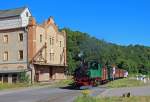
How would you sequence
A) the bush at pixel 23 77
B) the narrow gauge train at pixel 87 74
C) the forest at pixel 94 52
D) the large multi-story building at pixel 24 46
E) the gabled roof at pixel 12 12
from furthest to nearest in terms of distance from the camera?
the forest at pixel 94 52, the gabled roof at pixel 12 12, the large multi-story building at pixel 24 46, the bush at pixel 23 77, the narrow gauge train at pixel 87 74

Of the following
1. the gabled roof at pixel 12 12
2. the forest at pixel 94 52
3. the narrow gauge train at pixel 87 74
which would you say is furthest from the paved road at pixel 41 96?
the forest at pixel 94 52

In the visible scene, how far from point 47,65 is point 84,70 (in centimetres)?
2800

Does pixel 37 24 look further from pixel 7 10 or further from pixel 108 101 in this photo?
pixel 108 101

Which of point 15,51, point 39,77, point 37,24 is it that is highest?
point 37,24

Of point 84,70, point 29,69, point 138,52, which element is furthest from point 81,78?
point 138,52

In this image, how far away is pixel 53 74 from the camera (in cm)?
7338

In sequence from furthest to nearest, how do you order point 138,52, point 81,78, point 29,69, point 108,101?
point 138,52, point 29,69, point 81,78, point 108,101

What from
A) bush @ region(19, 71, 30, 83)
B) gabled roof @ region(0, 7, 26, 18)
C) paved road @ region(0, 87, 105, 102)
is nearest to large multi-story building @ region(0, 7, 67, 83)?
gabled roof @ region(0, 7, 26, 18)

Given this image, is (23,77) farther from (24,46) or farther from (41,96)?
(41,96)

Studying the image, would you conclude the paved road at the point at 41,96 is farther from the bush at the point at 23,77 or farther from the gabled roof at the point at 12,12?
the gabled roof at the point at 12,12

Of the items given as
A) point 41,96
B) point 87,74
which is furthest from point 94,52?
point 41,96

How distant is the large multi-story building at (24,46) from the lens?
64188 millimetres

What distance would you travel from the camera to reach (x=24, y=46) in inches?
2571

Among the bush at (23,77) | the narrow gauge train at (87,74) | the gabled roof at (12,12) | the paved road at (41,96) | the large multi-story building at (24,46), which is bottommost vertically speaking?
the paved road at (41,96)
